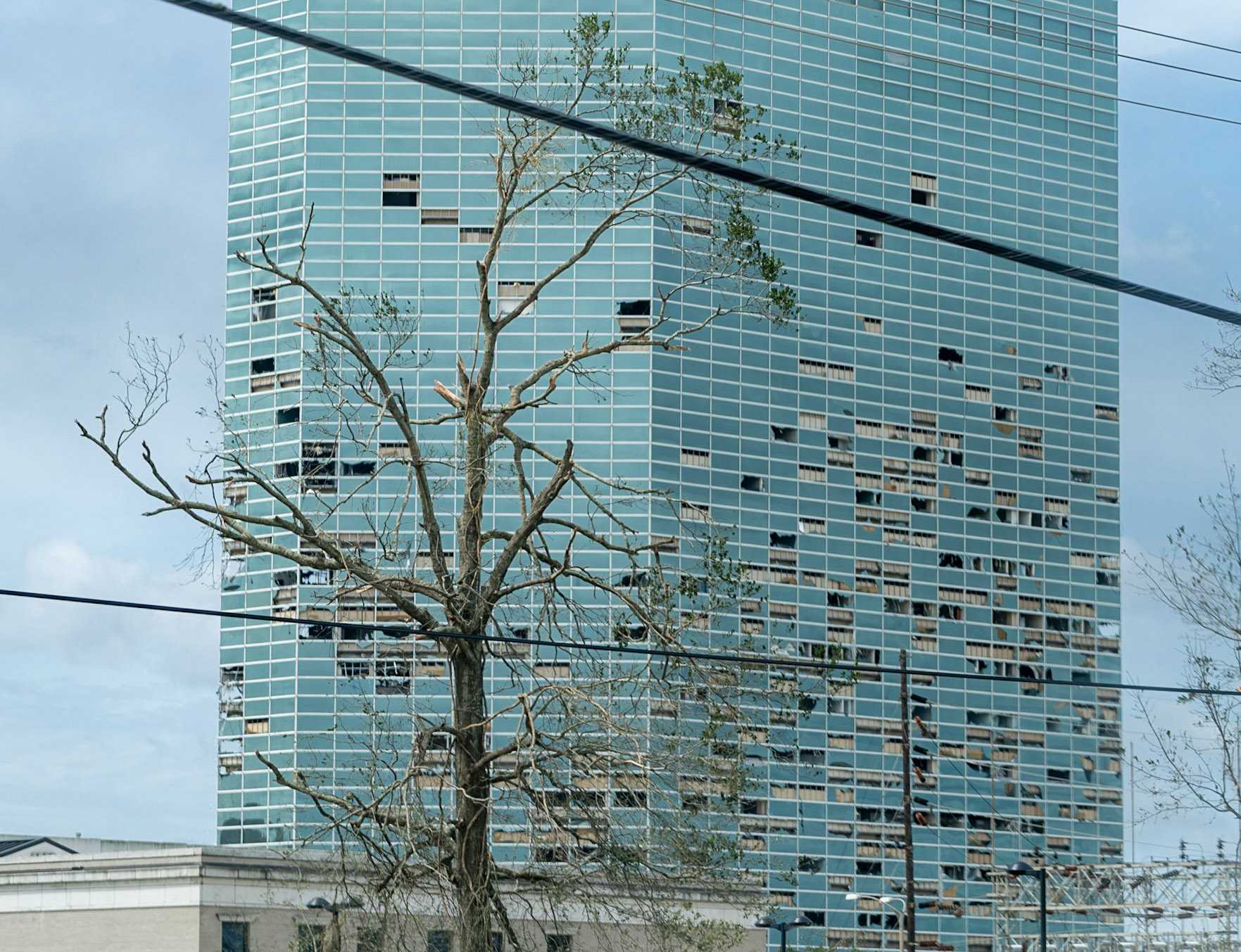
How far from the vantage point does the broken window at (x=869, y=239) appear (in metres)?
109

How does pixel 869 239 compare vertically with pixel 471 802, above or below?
above

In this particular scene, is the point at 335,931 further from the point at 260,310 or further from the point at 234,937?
the point at 260,310

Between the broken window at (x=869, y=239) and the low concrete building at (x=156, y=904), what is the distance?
69236 mm

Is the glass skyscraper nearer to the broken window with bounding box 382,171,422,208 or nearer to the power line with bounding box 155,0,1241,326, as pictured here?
the broken window with bounding box 382,171,422,208

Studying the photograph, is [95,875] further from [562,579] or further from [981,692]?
[981,692]

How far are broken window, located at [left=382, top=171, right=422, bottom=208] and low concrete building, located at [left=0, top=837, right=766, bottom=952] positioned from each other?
59.2m

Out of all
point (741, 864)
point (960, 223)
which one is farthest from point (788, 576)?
point (960, 223)

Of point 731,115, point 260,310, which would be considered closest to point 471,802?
point 731,115

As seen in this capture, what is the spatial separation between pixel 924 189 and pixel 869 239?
5.52 meters

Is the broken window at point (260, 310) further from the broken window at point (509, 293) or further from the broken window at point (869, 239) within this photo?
the broken window at point (869, 239)

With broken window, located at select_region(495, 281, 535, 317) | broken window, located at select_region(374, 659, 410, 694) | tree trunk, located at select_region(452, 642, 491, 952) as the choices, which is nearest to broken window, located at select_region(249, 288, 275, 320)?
broken window, located at select_region(495, 281, 535, 317)

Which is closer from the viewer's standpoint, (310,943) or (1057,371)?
(310,943)

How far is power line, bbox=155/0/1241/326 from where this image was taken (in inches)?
384

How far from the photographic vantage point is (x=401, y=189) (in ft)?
327
